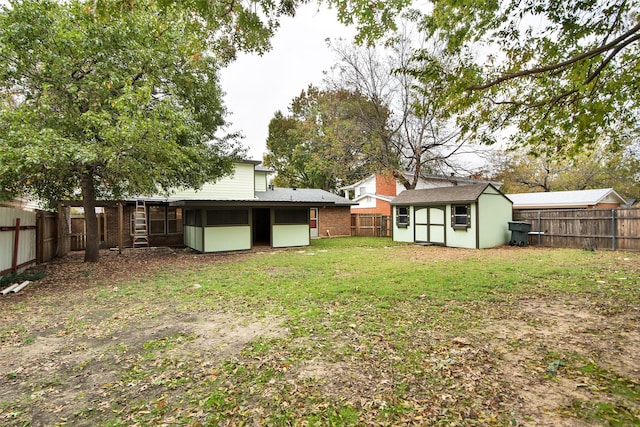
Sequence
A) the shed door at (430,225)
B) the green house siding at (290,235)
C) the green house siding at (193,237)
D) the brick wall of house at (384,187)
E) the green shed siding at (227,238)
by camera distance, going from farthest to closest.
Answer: the brick wall of house at (384,187)
the shed door at (430,225)
the green house siding at (290,235)
the green house siding at (193,237)
the green shed siding at (227,238)

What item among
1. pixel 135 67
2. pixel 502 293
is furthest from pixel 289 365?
pixel 135 67

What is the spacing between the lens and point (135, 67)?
881 cm

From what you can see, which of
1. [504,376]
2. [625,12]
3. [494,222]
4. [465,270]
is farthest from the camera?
[494,222]

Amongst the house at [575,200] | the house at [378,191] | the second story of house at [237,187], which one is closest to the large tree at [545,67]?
the second story of house at [237,187]

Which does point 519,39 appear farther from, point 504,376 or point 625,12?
point 504,376

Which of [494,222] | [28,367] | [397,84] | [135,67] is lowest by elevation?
[28,367]

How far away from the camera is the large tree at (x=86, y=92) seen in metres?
7.12

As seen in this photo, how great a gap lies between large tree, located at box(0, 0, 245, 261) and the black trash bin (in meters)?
13.8

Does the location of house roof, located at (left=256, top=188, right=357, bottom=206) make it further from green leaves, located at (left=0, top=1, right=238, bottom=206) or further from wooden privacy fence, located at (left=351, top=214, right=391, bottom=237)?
green leaves, located at (left=0, top=1, right=238, bottom=206)

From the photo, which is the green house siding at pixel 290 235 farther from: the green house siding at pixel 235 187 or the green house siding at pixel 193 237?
the green house siding at pixel 235 187

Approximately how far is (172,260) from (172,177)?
10.0 ft

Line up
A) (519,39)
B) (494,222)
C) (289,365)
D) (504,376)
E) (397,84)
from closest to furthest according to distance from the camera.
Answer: (504,376), (289,365), (519,39), (494,222), (397,84)

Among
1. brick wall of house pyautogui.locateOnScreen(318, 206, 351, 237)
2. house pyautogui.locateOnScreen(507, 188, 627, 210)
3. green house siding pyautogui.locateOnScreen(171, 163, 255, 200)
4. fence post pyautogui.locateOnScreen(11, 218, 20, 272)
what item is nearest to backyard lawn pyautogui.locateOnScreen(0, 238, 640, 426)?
fence post pyautogui.locateOnScreen(11, 218, 20, 272)

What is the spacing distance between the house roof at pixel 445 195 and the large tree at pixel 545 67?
709 cm
